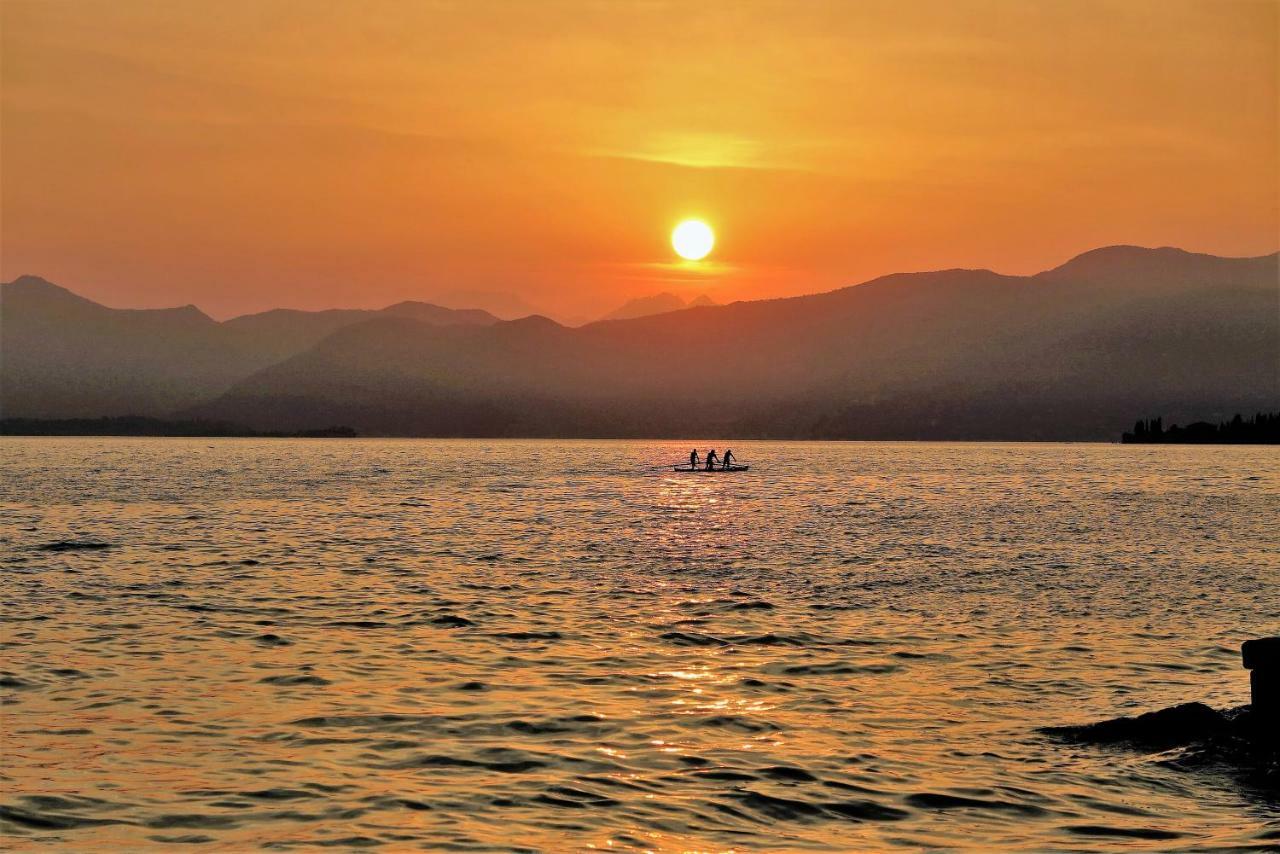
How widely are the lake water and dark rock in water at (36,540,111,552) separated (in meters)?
0.60

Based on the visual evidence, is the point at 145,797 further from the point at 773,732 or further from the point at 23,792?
the point at 773,732

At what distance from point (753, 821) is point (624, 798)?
200 cm

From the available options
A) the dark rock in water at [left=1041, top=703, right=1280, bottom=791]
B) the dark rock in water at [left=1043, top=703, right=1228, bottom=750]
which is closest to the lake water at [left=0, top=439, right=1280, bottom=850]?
the dark rock in water at [left=1041, top=703, right=1280, bottom=791]

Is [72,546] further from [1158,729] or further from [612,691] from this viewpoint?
[1158,729]

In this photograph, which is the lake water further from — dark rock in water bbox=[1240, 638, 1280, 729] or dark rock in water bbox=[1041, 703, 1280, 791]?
dark rock in water bbox=[1240, 638, 1280, 729]

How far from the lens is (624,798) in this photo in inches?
697

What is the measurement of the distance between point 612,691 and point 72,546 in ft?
145

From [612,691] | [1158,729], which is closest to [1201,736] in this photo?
[1158,729]

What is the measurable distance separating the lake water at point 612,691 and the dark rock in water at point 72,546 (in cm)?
60

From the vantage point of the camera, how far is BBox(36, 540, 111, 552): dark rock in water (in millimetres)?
58062

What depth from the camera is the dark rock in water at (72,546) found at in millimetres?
58062

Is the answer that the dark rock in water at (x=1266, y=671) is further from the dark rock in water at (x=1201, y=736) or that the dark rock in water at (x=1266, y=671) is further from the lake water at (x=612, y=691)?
the lake water at (x=612, y=691)

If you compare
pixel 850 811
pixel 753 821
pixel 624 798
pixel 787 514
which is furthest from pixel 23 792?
pixel 787 514

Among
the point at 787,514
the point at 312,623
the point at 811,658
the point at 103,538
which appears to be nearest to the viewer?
the point at 811,658
